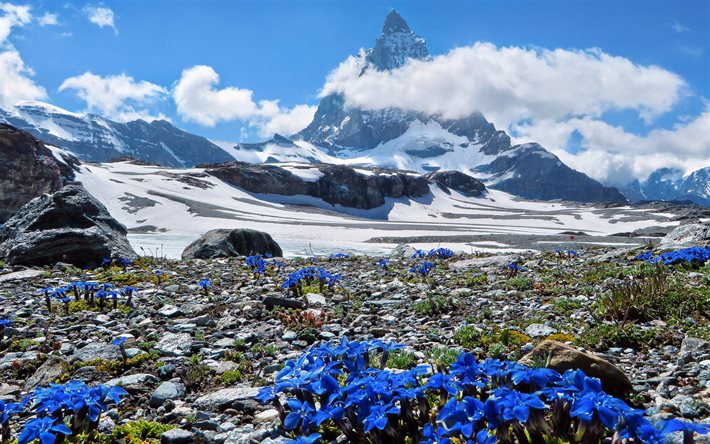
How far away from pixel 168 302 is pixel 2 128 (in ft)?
269

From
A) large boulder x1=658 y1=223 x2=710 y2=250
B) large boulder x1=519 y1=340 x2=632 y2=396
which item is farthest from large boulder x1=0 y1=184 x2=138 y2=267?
large boulder x1=658 y1=223 x2=710 y2=250

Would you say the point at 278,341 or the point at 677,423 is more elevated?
the point at 677,423

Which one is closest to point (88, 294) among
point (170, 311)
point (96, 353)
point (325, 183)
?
point (170, 311)

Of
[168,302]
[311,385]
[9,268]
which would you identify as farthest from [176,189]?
[311,385]

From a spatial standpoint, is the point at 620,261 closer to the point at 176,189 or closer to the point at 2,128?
the point at 2,128

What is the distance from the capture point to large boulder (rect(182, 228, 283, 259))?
1891 centimetres

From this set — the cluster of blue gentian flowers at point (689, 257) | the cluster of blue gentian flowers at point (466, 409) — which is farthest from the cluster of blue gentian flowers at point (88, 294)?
the cluster of blue gentian flowers at point (689, 257)

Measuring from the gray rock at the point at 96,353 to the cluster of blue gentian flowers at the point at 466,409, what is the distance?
11.3 feet

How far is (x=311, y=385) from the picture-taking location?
2.95 meters

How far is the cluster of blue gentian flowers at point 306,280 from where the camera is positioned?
9.57m

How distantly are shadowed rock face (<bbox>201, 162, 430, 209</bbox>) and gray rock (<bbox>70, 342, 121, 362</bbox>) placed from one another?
11993 cm

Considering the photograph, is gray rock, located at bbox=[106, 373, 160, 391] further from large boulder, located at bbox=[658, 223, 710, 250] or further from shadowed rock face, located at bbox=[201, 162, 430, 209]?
shadowed rock face, located at bbox=[201, 162, 430, 209]

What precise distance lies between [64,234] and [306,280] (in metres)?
9.20

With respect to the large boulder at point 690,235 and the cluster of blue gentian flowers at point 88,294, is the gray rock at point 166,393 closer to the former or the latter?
the cluster of blue gentian flowers at point 88,294
